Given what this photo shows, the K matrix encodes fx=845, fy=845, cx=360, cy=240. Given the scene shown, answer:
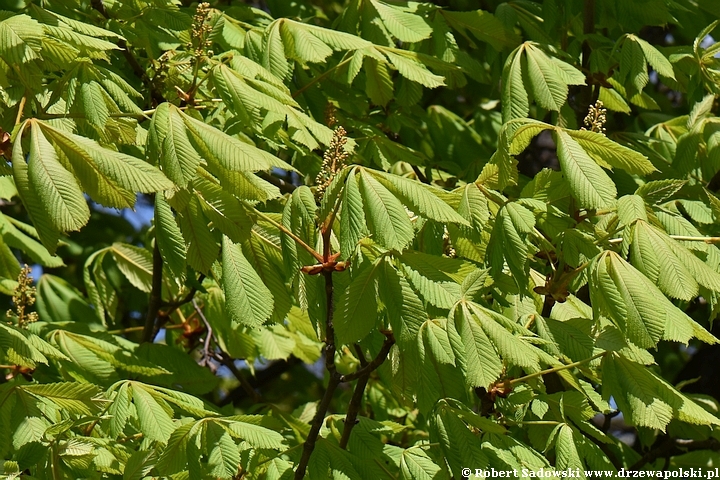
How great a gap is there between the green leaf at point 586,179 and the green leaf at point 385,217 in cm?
36

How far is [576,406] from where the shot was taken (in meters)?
1.94

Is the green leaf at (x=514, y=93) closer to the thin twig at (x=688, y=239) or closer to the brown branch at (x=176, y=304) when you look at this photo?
the thin twig at (x=688, y=239)

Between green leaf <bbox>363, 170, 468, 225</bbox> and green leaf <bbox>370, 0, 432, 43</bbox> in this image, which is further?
green leaf <bbox>370, 0, 432, 43</bbox>

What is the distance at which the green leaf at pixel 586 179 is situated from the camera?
165 centimetres

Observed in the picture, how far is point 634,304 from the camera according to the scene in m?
1.56

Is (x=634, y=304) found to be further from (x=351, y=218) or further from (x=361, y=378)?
(x=361, y=378)

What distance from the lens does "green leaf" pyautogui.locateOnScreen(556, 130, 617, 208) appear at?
5.42ft

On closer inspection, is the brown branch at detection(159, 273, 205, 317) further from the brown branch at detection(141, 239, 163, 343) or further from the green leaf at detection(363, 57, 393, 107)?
the green leaf at detection(363, 57, 393, 107)

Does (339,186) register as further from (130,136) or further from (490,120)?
(490,120)

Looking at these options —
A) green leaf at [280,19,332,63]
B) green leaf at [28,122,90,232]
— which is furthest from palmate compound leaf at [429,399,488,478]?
green leaf at [280,19,332,63]

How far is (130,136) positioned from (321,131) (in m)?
0.50

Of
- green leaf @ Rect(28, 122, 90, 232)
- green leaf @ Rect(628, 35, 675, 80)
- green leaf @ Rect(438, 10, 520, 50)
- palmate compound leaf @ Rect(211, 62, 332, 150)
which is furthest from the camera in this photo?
green leaf @ Rect(438, 10, 520, 50)

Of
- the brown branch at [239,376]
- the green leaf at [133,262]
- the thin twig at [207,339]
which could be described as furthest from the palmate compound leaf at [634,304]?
the green leaf at [133,262]

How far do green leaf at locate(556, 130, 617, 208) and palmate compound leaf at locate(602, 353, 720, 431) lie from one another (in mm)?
359
